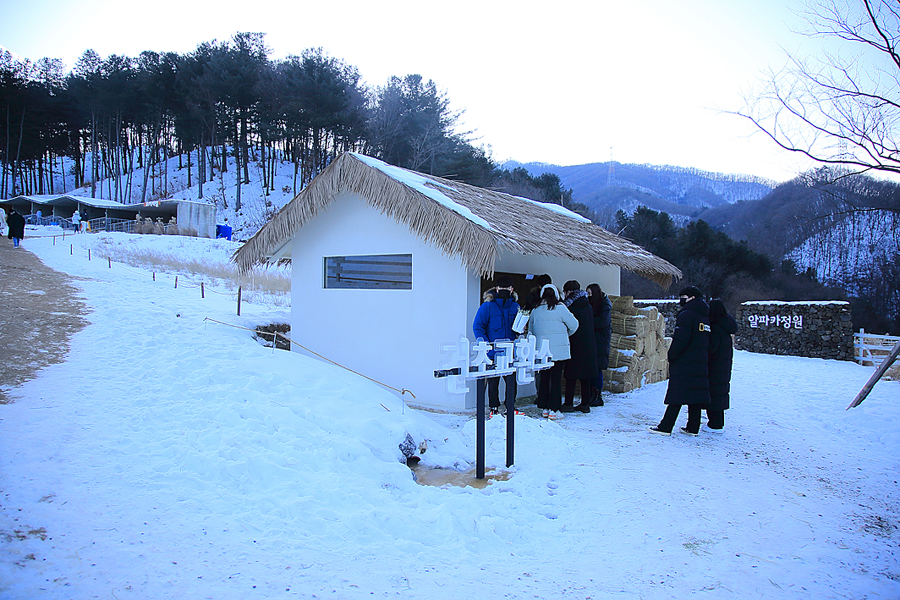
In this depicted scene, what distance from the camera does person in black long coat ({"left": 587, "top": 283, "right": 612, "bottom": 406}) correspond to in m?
7.95

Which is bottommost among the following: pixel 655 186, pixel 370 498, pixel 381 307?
pixel 370 498

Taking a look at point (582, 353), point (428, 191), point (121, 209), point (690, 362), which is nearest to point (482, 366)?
point (690, 362)

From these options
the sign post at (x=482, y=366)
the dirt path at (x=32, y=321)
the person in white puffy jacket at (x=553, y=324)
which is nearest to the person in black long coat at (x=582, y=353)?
the person in white puffy jacket at (x=553, y=324)

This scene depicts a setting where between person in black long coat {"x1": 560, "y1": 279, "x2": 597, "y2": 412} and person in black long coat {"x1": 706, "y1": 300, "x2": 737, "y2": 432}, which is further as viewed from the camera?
person in black long coat {"x1": 560, "y1": 279, "x2": 597, "y2": 412}

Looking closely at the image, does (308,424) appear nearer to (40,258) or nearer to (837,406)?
(837,406)

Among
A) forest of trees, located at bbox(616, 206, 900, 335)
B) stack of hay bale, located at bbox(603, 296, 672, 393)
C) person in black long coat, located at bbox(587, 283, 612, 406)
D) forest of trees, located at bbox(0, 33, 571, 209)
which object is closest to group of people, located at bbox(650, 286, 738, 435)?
person in black long coat, located at bbox(587, 283, 612, 406)

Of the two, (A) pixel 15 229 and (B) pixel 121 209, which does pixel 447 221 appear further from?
(B) pixel 121 209

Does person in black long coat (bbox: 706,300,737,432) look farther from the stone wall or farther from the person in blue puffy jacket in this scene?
the stone wall

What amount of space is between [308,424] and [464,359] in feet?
6.18

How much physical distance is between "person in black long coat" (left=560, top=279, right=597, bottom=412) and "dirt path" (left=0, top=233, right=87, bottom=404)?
6.47 meters

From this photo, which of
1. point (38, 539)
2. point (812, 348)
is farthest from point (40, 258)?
point (812, 348)

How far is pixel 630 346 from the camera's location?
929 cm

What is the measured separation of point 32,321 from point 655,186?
373ft

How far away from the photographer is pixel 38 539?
2902 mm
